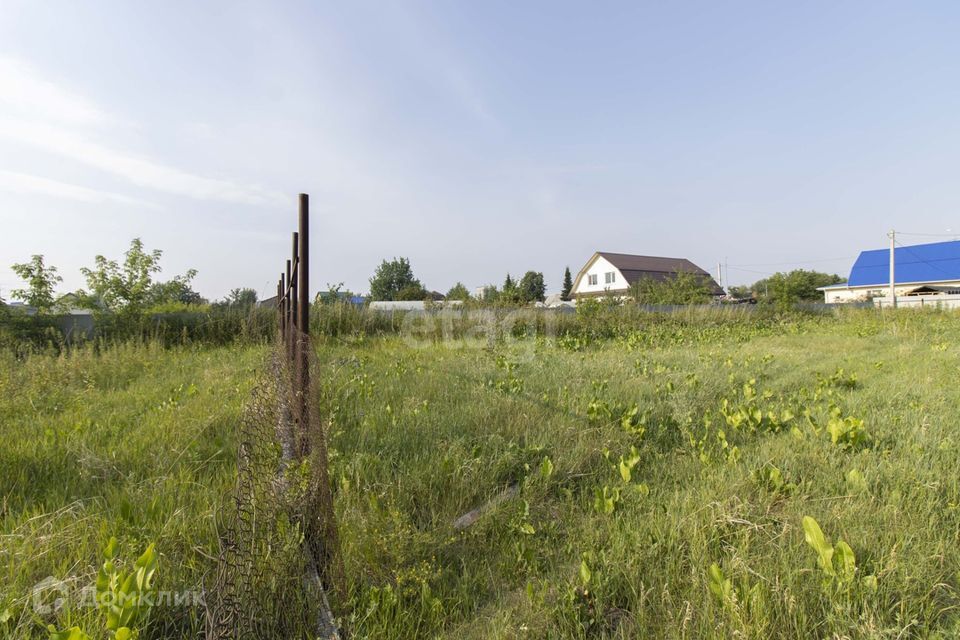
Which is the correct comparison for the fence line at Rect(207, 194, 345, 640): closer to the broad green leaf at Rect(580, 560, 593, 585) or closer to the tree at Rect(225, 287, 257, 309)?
the broad green leaf at Rect(580, 560, 593, 585)

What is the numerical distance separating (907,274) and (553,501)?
4399cm

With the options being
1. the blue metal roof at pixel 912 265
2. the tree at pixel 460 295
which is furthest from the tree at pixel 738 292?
the tree at pixel 460 295

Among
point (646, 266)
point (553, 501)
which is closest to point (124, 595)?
point (553, 501)

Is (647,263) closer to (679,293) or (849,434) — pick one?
(679,293)

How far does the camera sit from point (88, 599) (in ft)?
4.79

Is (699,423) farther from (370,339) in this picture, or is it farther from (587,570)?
(370,339)

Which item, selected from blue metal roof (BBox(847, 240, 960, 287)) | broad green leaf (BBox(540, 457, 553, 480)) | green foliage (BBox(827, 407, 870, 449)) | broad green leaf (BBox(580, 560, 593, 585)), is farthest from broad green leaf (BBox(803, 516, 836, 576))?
blue metal roof (BBox(847, 240, 960, 287))

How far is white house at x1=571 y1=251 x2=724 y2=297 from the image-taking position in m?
39.7

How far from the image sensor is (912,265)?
32969 millimetres

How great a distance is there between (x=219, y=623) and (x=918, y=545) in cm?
256

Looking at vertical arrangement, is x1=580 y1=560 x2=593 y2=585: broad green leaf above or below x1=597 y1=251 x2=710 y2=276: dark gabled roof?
below

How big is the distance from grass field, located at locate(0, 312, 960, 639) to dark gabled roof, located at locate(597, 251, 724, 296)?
36484 mm

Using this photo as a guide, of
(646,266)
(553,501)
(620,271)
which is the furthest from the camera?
(646,266)

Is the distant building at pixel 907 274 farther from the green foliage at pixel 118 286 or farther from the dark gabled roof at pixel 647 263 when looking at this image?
the green foliage at pixel 118 286
